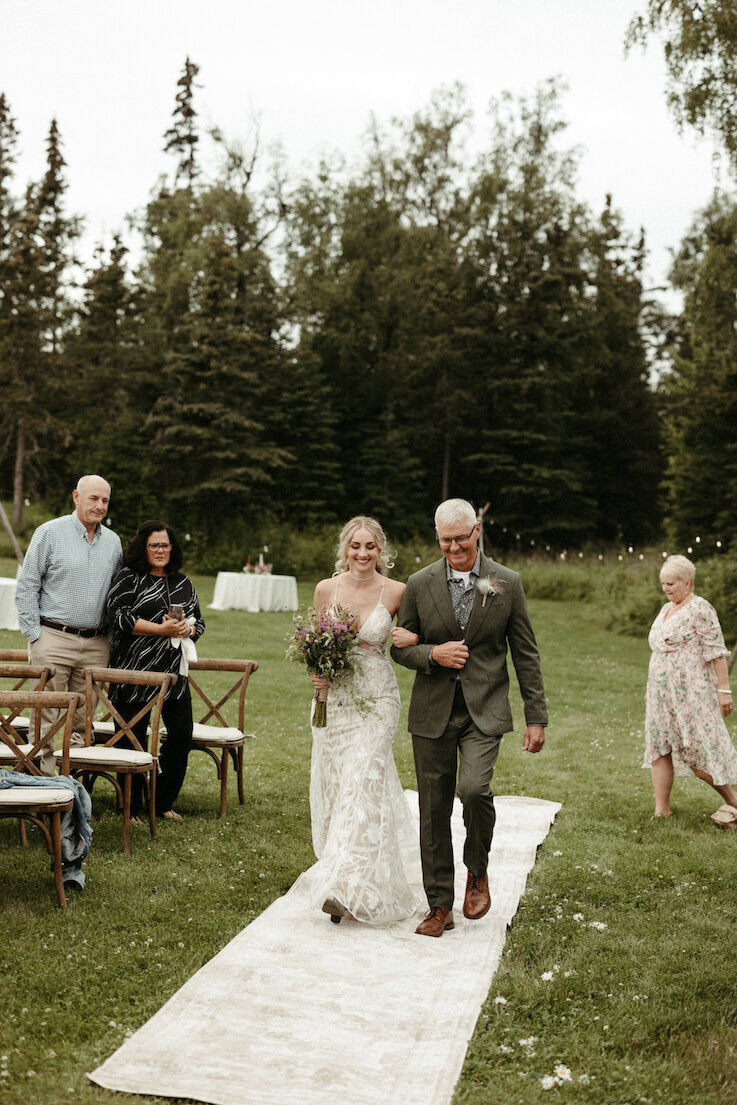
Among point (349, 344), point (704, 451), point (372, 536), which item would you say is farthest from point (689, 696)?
point (349, 344)

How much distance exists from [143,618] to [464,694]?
278 centimetres

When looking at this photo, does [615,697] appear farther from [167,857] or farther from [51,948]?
[51,948]

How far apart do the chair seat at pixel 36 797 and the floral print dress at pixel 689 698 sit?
14.0 feet

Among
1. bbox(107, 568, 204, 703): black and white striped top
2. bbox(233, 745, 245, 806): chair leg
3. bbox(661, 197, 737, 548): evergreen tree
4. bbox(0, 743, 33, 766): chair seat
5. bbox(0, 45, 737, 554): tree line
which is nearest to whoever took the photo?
bbox(0, 743, 33, 766): chair seat

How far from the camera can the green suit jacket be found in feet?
17.5

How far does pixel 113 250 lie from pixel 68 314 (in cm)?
308

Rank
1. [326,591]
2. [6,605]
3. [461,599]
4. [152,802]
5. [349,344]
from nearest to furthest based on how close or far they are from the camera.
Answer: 1. [461,599]
2. [326,591]
3. [152,802]
4. [6,605]
5. [349,344]

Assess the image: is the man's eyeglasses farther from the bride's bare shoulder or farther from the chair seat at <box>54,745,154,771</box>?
the chair seat at <box>54,745,154,771</box>

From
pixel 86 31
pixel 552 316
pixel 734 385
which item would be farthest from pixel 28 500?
pixel 86 31

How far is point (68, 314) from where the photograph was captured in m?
A: 42.5

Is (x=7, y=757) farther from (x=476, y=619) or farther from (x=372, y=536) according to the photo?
(x=476, y=619)

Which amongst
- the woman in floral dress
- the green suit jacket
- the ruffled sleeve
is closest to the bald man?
the green suit jacket

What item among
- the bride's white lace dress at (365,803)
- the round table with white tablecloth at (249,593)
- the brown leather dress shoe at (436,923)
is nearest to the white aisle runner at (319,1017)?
the brown leather dress shoe at (436,923)

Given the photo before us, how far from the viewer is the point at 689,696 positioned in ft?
25.6
